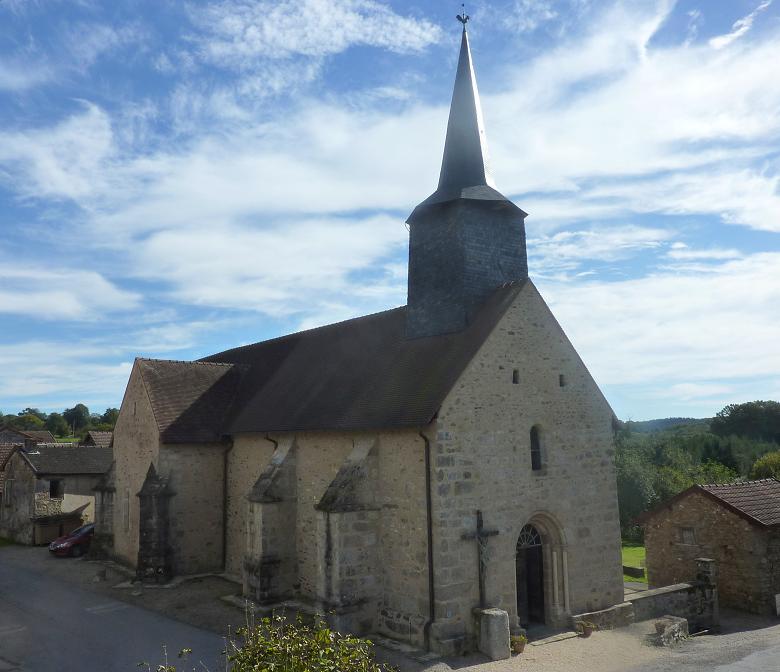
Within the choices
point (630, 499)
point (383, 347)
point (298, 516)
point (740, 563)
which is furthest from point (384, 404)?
point (630, 499)

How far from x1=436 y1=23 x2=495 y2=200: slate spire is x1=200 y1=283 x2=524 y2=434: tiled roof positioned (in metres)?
3.40

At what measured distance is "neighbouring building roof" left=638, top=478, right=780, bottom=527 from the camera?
712 inches

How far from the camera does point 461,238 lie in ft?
53.6

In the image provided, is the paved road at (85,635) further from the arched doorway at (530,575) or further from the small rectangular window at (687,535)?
the small rectangular window at (687,535)

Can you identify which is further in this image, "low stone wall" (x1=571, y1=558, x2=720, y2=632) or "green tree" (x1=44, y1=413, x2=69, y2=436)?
"green tree" (x1=44, y1=413, x2=69, y2=436)

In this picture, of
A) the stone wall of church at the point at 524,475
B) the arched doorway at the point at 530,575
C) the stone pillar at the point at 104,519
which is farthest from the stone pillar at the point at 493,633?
the stone pillar at the point at 104,519

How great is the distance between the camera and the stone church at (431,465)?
1380 centimetres

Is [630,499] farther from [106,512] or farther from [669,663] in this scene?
[106,512]

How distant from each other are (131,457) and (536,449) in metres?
15.0

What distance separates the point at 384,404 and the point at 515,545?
440 cm

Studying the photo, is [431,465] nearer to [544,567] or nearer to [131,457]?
[544,567]

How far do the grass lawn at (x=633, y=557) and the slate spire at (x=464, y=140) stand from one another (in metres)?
15.6

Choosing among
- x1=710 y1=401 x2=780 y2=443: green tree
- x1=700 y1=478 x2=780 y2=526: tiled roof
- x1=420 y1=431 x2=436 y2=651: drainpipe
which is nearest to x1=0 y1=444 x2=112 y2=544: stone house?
x1=420 y1=431 x2=436 y2=651: drainpipe

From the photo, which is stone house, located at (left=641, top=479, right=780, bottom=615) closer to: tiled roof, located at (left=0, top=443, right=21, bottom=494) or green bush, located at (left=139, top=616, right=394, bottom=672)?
green bush, located at (left=139, top=616, right=394, bottom=672)
